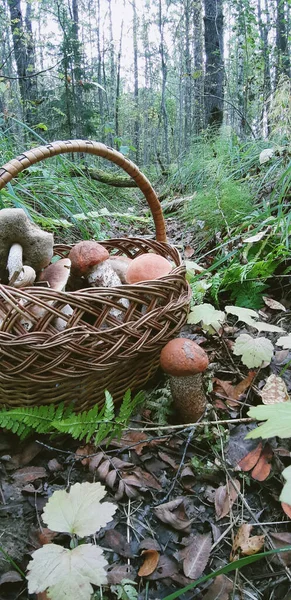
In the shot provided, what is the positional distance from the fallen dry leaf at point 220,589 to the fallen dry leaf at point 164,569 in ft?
0.27

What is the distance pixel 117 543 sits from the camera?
846 mm

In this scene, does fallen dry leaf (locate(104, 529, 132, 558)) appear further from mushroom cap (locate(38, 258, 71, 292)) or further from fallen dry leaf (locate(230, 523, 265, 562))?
mushroom cap (locate(38, 258, 71, 292))

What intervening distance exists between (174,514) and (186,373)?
1.14 ft

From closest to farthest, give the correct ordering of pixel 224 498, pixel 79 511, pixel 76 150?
pixel 79 511 < pixel 224 498 < pixel 76 150

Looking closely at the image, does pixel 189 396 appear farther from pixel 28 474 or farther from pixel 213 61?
pixel 213 61

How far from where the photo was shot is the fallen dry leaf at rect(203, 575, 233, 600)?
73 cm

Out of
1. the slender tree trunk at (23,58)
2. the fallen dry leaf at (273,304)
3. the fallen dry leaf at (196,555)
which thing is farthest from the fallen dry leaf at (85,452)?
the slender tree trunk at (23,58)

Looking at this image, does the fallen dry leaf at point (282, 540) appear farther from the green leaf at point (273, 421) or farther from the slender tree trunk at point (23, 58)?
the slender tree trunk at point (23, 58)

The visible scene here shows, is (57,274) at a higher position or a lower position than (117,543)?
higher

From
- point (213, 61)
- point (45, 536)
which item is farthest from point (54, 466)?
point (213, 61)

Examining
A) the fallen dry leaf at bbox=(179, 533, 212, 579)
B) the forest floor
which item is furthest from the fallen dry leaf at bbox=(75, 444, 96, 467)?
the fallen dry leaf at bbox=(179, 533, 212, 579)

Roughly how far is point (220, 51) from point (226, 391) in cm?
614

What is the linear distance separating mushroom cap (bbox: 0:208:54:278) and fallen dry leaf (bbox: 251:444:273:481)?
0.93 metres

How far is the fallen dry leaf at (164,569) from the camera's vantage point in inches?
30.5
